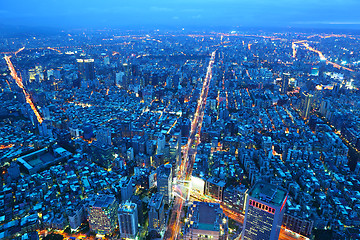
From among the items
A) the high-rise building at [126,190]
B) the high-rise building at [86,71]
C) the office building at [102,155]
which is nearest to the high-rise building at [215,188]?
the high-rise building at [126,190]

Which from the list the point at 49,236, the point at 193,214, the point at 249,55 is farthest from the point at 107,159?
the point at 249,55

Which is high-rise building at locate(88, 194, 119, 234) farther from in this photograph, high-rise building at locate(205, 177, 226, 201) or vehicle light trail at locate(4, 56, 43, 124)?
vehicle light trail at locate(4, 56, 43, 124)

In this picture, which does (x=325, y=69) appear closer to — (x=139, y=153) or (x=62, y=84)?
(x=139, y=153)

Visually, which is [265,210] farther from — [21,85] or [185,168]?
[21,85]

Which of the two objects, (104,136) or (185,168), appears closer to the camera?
(185,168)

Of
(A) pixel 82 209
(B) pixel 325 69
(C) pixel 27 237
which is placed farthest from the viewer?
(B) pixel 325 69

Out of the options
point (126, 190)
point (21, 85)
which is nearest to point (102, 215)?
point (126, 190)
